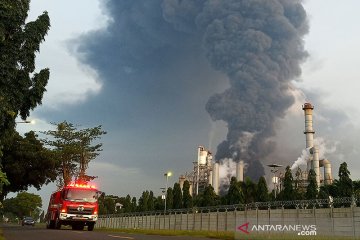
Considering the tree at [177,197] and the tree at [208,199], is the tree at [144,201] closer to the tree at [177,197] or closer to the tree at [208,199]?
the tree at [177,197]

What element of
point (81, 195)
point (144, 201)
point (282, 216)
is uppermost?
point (144, 201)

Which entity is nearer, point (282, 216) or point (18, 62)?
point (18, 62)

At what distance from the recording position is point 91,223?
31297mm

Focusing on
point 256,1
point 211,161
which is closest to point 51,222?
point 211,161

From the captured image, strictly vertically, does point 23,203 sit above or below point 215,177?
below

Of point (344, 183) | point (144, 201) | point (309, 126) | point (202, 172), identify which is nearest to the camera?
point (344, 183)

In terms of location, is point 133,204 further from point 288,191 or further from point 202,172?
point 202,172

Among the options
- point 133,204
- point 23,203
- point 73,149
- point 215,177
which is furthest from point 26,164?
point 23,203

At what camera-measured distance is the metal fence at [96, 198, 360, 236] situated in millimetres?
27156

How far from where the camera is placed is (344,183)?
223 ft

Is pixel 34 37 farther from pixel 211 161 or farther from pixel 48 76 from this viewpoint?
pixel 211 161

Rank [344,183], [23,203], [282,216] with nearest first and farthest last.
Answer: [282,216], [344,183], [23,203]

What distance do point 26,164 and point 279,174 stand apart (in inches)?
3483

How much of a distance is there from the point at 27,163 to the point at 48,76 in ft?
83.9
